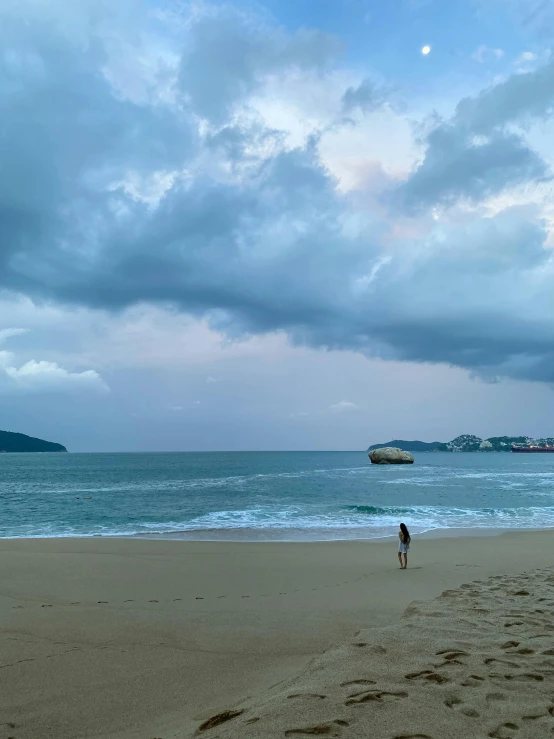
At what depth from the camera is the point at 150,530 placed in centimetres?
2362

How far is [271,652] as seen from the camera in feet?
22.1

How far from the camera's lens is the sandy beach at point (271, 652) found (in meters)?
Result: 4.09

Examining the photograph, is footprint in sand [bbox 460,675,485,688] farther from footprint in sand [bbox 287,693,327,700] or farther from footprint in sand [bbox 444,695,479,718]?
footprint in sand [bbox 287,693,327,700]

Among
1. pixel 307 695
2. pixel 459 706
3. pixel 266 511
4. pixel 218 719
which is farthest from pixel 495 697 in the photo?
pixel 266 511

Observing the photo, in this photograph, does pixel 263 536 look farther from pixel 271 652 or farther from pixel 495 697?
pixel 495 697

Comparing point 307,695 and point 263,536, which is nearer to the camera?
point 307,695

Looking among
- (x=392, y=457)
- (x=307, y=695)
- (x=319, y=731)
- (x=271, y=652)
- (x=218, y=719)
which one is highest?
(x=319, y=731)

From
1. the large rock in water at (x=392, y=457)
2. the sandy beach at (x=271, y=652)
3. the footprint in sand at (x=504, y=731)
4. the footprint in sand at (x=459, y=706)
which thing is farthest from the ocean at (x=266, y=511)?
the large rock in water at (x=392, y=457)

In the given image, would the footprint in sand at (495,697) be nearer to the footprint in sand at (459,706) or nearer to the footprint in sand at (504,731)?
the footprint in sand at (459,706)

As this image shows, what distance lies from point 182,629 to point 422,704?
481cm

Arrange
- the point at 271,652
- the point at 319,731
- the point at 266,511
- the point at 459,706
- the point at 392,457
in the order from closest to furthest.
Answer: the point at 319,731, the point at 459,706, the point at 271,652, the point at 266,511, the point at 392,457

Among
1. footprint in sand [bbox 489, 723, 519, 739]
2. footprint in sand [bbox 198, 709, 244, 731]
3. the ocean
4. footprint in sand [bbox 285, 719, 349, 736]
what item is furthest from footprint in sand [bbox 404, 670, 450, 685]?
the ocean

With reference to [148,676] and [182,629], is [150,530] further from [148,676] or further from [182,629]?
[148,676]

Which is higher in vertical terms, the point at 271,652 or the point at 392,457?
the point at 271,652
